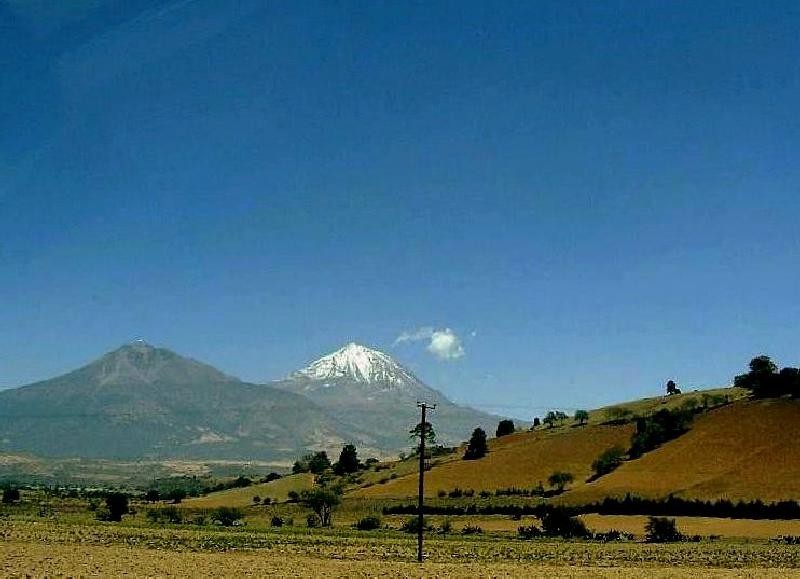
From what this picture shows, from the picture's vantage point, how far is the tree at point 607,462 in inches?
7003

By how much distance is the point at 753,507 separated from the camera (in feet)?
402

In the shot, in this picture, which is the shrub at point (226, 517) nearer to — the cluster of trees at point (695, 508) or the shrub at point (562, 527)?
the shrub at point (562, 527)

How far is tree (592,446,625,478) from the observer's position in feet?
584

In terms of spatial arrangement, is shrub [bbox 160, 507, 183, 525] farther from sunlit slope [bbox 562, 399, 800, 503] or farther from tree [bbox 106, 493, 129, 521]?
sunlit slope [bbox 562, 399, 800, 503]

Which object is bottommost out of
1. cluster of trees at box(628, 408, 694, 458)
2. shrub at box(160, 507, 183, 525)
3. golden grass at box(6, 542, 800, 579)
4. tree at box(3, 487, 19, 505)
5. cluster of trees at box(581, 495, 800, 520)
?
golden grass at box(6, 542, 800, 579)

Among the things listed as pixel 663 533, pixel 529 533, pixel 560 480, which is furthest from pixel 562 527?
pixel 560 480

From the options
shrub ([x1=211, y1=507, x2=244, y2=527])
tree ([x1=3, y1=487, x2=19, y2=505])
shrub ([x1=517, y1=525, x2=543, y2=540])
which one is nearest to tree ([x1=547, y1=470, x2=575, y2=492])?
shrub ([x1=517, y1=525, x2=543, y2=540])

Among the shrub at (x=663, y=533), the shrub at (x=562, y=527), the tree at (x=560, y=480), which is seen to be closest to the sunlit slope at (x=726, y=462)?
the tree at (x=560, y=480)

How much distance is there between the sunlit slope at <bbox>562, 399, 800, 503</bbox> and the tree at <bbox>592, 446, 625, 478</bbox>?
2553 mm

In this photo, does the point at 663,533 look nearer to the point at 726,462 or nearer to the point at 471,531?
the point at 471,531

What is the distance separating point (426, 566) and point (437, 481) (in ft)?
412

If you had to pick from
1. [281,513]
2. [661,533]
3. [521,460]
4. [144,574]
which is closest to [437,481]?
[521,460]

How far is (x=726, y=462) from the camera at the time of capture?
6245 inches

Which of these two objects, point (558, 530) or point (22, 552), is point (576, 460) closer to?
point (558, 530)
